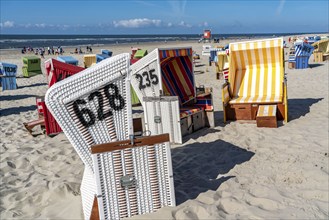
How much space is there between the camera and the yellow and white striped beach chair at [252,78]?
7.64 meters

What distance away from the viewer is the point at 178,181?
4.54 m

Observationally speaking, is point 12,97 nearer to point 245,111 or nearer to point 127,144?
point 245,111

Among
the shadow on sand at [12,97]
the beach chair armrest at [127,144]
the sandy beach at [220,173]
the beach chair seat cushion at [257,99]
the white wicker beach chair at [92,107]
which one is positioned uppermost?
the white wicker beach chair at [92,107]

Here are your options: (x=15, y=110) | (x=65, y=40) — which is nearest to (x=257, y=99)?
(x=15, y=110)

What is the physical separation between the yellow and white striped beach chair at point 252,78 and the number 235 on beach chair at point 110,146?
13.9 ft

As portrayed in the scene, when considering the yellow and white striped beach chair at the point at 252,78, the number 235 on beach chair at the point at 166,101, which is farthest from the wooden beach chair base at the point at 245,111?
the number 235 on beach chair at the point at 166,101

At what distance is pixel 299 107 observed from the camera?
870 centimetres

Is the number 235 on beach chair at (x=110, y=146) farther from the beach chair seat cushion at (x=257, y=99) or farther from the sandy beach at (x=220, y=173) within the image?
the beach chair seat cushion at (x=257, y=99)

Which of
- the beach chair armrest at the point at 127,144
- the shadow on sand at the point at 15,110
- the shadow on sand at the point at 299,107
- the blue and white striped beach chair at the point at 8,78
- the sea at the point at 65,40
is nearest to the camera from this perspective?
the beach chair armrest at the point at 127,144

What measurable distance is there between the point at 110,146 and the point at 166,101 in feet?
9.38

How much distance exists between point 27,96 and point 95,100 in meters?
11.3

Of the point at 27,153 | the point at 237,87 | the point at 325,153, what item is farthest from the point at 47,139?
the point at 325,153

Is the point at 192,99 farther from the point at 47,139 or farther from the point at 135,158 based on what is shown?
the point at 135,158

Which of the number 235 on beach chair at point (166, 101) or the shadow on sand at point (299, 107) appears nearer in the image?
the number 235 on beach chair at point (166, 101)
